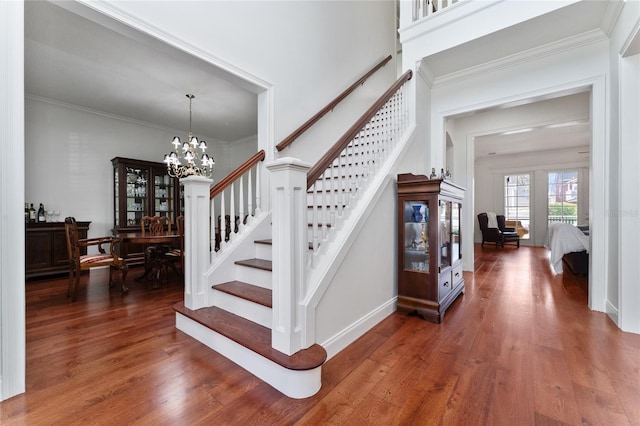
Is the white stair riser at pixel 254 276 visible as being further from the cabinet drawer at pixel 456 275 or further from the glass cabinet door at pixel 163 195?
the glass cabinet door at pixel 163 195

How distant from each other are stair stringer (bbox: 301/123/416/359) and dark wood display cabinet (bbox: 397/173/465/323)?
0.68 feet

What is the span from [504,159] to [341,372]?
916 centimetres

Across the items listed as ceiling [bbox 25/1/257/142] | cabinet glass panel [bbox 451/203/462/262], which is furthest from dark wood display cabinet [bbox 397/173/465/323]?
ceiling [bbox 25/1/257/142]

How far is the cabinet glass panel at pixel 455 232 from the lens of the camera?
118 inches

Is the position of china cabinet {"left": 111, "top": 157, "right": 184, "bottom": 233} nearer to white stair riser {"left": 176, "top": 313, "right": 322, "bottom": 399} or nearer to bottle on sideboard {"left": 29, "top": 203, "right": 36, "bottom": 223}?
bottle on sideboard {"left": 29, "top": 203, "right": 36, "bottom": 223}

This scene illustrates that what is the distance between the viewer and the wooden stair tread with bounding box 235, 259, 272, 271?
231 centimetres

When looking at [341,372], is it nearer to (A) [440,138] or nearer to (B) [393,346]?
(B) [393,346]

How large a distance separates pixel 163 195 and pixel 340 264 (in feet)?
17.1

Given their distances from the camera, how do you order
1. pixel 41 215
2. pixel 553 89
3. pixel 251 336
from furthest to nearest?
pixel 41 215 → pixel 553 89 → pixel 251 336

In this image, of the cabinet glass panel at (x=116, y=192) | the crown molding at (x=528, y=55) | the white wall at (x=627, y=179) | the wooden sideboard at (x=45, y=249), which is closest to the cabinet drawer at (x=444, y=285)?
the white wall at (x=627, y=179)

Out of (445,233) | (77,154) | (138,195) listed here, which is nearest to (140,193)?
(138,195)

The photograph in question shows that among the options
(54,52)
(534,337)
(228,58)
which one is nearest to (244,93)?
(228,58)

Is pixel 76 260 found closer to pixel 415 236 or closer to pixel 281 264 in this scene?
pixel 281 264

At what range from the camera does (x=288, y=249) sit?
1541mm
